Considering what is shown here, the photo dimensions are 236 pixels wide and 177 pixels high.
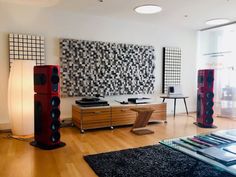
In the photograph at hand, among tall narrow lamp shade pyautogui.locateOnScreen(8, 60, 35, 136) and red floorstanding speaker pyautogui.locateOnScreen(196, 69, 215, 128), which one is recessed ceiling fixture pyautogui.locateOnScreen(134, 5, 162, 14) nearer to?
red floorstanding speaker pyautogui.locateOnScreen(196, 69, 215, 128)

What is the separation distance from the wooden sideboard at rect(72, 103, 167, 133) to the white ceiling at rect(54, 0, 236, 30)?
1927mm

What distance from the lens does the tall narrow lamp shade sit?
348cm

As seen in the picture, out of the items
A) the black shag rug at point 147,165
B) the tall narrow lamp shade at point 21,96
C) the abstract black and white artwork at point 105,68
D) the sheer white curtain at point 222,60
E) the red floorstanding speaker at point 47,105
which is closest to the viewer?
the black shag rug at point 147,165

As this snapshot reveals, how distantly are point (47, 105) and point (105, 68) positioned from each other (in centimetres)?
194

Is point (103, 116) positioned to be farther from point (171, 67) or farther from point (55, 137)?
point (171, 67)

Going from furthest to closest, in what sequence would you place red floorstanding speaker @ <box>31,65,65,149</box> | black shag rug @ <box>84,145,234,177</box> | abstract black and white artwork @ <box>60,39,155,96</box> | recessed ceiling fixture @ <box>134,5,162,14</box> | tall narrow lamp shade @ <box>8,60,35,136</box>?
abstract black and white artwork @ <box>60,39,155,96</box>
recessed ceiling fixture @ <box>134,5,162,14</box>
tall narrow lamp shade @ <box>8,60,35,136</box>
red floorstanding speaker @ <box>31,65,65,149</box>
black shag rug @ <box>84,145,234,177</box>

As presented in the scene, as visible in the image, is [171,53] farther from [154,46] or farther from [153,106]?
[153,106]

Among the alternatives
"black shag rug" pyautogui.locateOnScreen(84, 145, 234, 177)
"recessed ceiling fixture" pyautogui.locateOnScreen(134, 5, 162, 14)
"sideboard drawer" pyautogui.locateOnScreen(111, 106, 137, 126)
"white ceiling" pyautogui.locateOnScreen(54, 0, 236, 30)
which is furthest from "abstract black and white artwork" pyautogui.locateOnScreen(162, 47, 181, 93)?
"black shag rug" pyautogui.locateOnScreen(84, 145, 234, 177)

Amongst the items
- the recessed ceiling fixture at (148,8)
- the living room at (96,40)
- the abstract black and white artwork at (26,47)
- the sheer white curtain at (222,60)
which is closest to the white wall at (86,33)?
the living room at (96,40)

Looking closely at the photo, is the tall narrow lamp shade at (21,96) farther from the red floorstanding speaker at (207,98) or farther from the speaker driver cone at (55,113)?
the red floorstanding speaker at (207,98)

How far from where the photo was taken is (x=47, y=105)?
309 cm

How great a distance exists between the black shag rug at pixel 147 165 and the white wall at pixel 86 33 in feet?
6.77

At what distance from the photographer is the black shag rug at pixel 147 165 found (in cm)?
234

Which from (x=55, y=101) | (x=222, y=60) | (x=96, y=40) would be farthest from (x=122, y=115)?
(x=222, y=60)
